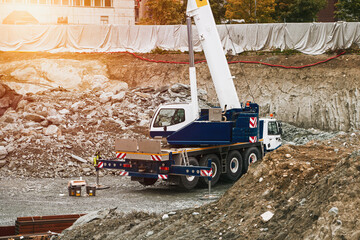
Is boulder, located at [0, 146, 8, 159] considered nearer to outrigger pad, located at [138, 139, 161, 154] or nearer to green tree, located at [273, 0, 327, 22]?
outrigger pad, located at [138, 139, 161, 154]

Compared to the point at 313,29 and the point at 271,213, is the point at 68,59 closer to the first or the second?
the point at 313,29

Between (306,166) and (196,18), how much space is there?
9811 millimetres

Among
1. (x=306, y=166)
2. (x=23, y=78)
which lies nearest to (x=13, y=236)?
(x=306, y=166)

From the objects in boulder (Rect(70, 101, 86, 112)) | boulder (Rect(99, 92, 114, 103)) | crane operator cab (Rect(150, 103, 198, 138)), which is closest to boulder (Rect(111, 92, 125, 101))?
boulder (Rect(99, 92, 114, 103))

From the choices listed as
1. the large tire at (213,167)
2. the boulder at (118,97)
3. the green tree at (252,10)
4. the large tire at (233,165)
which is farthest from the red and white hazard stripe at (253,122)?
the green tree at (252,10)

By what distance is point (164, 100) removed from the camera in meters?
27.9

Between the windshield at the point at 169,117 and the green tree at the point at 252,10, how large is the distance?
2181 cm

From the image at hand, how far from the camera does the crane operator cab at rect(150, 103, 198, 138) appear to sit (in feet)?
61.1

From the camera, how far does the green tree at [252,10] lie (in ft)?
128

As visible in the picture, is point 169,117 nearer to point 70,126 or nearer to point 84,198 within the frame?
point 84,198

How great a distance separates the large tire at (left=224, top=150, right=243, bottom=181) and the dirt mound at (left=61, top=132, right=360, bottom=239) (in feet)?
22.2

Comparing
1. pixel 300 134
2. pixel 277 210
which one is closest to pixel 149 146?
pixel 277 210

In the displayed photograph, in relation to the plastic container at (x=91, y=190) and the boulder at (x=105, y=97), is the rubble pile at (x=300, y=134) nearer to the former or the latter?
the boulder at (x=105, y=97)

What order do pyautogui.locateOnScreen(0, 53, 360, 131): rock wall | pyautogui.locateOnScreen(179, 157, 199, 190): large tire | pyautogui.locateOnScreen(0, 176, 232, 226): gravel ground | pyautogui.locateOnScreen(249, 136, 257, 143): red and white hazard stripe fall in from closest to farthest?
1. pyautogui.locateOnScreen(0, 176, 232, 226): gravel ground
2. pyautogui.locateOnScreen(179, 157, 199, 190): large tire
3. pyautogui.locateOnScreen(249, 136, 257, 143): red and white hazard stripe
4. pyautogui.locateOnScreen(0, 53, 360, 131): rock wall
